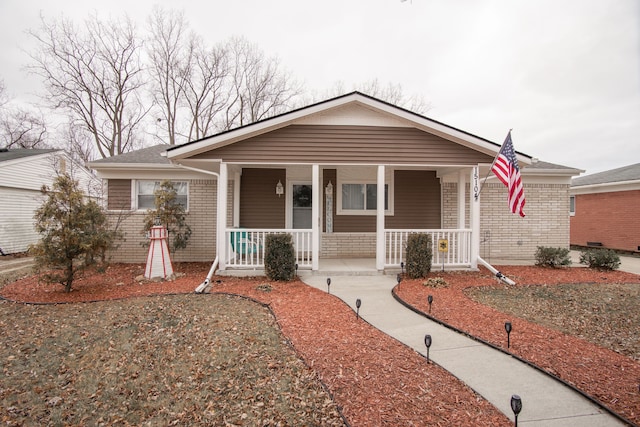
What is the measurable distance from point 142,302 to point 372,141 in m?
6.15

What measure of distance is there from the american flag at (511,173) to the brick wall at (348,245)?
4124 millimetres

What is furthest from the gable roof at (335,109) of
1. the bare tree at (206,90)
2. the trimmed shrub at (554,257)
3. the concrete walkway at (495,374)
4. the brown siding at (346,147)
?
the bare tree at (206,90)

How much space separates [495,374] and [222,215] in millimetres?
6459

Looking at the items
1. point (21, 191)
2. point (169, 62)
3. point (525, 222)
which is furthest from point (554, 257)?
point (169, 62)

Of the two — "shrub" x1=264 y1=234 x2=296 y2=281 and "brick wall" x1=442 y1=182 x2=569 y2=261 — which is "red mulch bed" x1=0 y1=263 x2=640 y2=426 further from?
"brick wall" x1=442 y1=182 x2=569 y2=261

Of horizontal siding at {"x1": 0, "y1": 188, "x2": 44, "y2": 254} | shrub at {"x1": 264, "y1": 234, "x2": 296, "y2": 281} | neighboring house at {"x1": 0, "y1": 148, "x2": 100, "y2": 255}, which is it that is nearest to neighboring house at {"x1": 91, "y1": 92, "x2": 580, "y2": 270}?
shrub at {"x1": 264, "y1": 234, "x2": 296, "y2": 281}

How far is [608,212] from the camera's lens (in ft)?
48.3

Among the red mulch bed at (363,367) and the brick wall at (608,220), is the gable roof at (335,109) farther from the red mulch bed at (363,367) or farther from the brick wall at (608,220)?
the brick wall at (608,220)

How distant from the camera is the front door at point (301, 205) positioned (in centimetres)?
1028

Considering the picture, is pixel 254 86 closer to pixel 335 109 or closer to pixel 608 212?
pixel 335 109

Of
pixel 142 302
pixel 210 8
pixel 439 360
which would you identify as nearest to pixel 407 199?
pixel 439 360

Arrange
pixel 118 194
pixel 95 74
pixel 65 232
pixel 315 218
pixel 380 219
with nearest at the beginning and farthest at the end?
pixel 65 232, pixel 315 218, pixel 380 219, pixel 118 194, pixel 95 74

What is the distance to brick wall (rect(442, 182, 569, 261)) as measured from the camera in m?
10.5

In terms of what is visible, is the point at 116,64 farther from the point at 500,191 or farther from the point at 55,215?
the point at 500,191
